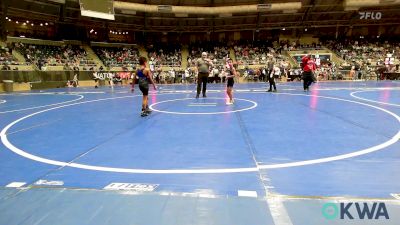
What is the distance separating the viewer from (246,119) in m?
9.03

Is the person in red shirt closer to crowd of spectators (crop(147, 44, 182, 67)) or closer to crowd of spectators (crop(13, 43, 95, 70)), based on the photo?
crowd of spectators (crop(13, 43, 95, 70))

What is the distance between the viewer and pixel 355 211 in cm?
328

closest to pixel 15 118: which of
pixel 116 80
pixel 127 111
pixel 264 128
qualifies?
pixel 127 111

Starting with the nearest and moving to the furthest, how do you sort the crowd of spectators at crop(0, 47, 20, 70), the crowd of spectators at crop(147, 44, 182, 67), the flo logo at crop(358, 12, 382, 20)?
the crowd of spectators at crop(0, 47, 20, 70) → the crowd of spectators at crop(147, 44, 182, 67) → the flo logo at crop(358, 12, 382, 20)

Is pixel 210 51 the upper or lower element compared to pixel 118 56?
upper

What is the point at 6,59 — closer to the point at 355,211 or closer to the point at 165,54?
the point at 165,54

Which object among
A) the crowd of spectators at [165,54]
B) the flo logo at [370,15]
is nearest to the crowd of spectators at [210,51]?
the crowd of spectators at [165,54]

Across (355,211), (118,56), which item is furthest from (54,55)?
(355,211)

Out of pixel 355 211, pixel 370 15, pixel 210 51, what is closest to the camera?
pixel 355 211

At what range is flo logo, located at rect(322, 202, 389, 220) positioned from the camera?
3170 mm

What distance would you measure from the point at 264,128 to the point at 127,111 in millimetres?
5464

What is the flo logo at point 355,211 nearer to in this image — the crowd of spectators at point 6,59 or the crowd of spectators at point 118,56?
the crowd of spectators at point 6,59

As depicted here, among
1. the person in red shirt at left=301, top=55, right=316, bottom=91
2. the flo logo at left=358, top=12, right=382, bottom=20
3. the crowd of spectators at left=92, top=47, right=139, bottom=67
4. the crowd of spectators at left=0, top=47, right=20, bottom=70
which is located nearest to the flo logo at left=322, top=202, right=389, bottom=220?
the person in red shirt at left=301, top=55, right=316, bottom=91

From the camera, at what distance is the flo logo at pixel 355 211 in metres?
3.17
